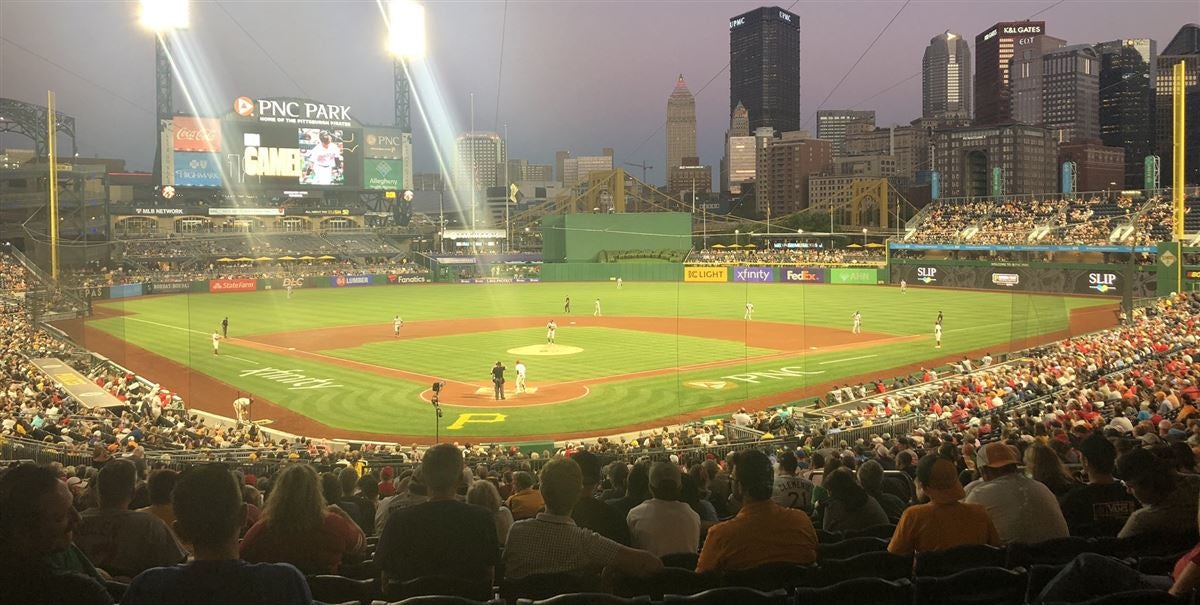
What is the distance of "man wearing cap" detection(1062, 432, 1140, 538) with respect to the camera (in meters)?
6.25

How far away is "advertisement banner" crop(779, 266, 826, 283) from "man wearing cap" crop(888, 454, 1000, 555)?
70.7 metres

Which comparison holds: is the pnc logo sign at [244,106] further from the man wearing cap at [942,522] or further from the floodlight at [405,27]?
the man wearing cap at [942,522]

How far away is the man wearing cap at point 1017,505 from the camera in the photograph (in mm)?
5730

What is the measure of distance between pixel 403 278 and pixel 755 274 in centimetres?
3370

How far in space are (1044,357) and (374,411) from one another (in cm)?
1811

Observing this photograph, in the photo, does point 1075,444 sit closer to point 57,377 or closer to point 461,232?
point 57,377

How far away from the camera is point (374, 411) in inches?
962

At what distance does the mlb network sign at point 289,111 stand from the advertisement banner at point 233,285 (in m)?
29.7

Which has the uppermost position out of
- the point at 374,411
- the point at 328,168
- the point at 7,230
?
the point at 328,168

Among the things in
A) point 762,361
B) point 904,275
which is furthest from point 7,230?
point 904,275

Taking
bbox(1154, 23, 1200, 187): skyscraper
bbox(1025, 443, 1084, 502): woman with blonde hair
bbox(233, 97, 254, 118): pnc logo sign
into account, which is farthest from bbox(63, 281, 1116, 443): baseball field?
bbox(1154, 23, 1200, 187): skyscraper

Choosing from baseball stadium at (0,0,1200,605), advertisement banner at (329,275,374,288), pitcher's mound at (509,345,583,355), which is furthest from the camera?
advertisement banner at (329,275,374,288)

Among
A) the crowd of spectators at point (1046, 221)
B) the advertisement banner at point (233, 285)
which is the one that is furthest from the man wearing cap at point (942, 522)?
the advertisement banner at point (233, 285)

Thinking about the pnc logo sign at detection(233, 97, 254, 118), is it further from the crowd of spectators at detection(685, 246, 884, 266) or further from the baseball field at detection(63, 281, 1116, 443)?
the crowd of spectators at detection(685, 246, 884, 266)
